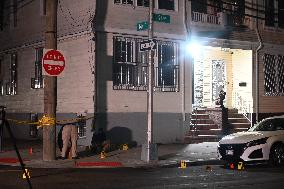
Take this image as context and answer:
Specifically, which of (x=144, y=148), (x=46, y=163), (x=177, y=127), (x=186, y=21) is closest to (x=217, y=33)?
(x=186, y=21)

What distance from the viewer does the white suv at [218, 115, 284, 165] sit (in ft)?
46.0

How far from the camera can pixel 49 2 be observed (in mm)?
15336

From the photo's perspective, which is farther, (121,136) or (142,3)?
(142,3)

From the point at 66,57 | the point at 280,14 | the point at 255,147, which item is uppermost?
the point at 280,14

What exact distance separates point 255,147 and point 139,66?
8.79 m

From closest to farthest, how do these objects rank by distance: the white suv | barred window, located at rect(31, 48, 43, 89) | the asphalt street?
the asphalt street → the white suv → barred window, located at rect(31, 48, 43, 89)

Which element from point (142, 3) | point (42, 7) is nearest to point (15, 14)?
point (42, 7)

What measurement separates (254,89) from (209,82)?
7.36ft

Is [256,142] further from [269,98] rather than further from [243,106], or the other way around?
[269,98]

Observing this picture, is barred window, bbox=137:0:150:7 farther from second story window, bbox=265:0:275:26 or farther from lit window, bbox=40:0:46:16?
second story window, bbox=265:0:275:26

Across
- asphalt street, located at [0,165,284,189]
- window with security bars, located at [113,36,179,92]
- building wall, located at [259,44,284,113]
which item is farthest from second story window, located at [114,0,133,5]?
asphalt street, located at [0,165,284,189]

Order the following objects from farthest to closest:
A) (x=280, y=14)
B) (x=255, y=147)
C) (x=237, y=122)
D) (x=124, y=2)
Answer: (x=280, y=14) → (x=237, y=122) → (x=124, y=2) → (x=255, y=147)

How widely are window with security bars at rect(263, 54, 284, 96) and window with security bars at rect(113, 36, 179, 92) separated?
5.72m

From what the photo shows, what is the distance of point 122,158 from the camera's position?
53.4 ft
